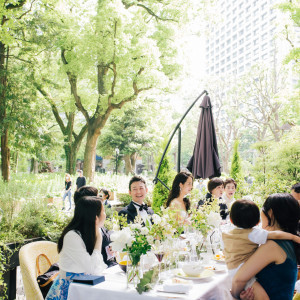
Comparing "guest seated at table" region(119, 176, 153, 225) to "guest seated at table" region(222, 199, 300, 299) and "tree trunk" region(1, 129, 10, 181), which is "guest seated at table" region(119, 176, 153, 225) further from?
"tree trunk" region(1, 129, 10, 181)

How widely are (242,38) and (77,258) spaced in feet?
280

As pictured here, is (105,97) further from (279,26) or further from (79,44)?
(279,26)

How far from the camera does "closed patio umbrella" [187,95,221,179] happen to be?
5.73 meters

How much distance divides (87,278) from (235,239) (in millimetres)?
1122

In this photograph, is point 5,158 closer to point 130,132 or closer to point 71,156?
point 71,156

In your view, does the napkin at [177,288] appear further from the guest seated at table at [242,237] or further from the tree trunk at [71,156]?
the tree trunk at [71,156]

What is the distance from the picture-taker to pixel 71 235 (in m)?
2.71

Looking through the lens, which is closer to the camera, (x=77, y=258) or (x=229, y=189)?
(x=77, y=258)

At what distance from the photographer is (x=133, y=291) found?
7.51 feet

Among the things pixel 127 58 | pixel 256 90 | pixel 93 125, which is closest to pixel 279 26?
pixel 127 58

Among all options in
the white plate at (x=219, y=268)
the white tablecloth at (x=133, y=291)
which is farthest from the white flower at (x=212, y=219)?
the white tablecloth at (x=133, y=291)

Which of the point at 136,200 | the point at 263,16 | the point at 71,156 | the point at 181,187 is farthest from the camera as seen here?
the point at 263,16

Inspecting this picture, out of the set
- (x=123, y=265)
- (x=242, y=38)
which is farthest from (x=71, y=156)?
(x=242, y=38)

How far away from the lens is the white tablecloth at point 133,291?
2232 millimetres
